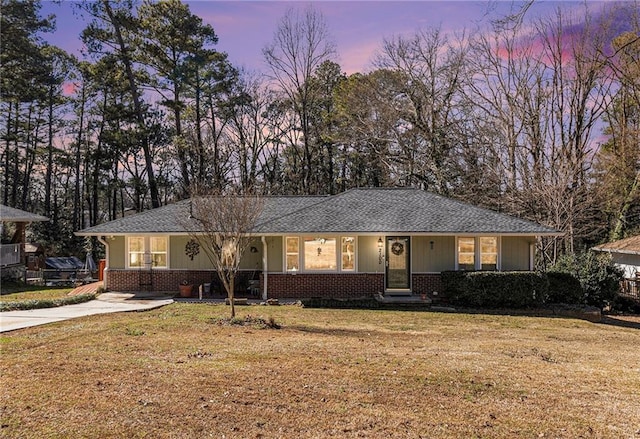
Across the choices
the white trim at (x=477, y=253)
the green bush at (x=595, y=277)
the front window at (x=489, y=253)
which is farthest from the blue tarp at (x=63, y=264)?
the green bush at (x=595, y=277)

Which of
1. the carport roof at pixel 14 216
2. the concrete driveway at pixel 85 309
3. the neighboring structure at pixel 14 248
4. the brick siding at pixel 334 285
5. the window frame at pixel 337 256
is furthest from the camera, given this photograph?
the carport roof at pixel 14 216

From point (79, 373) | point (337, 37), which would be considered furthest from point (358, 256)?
point (337, 37)

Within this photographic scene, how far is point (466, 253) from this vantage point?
1631 cm

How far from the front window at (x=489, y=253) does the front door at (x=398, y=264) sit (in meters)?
2.61

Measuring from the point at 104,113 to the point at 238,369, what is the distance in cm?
3006

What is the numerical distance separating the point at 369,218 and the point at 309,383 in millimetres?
Result: 10965

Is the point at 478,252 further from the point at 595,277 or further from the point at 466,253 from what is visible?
the point at 595,277

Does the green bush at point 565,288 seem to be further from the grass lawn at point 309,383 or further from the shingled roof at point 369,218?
the grass lawn at point 309,383

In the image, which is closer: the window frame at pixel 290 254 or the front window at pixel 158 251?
the window frame at pixel 290 254

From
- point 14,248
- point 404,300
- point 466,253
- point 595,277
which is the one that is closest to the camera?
point 404,300

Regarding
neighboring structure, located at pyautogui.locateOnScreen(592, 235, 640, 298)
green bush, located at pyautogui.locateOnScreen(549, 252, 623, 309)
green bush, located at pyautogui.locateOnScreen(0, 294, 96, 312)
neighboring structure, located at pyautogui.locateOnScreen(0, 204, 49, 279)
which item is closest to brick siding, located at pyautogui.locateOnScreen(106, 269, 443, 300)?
green bush, located at pyautogui.locateOnScreen(549, 252, 623, 309)

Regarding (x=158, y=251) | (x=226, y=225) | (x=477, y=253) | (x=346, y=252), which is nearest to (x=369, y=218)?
(x=346, y=252)

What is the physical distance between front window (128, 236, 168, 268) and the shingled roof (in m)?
0.49

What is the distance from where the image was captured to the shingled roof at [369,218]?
15.9 metres
